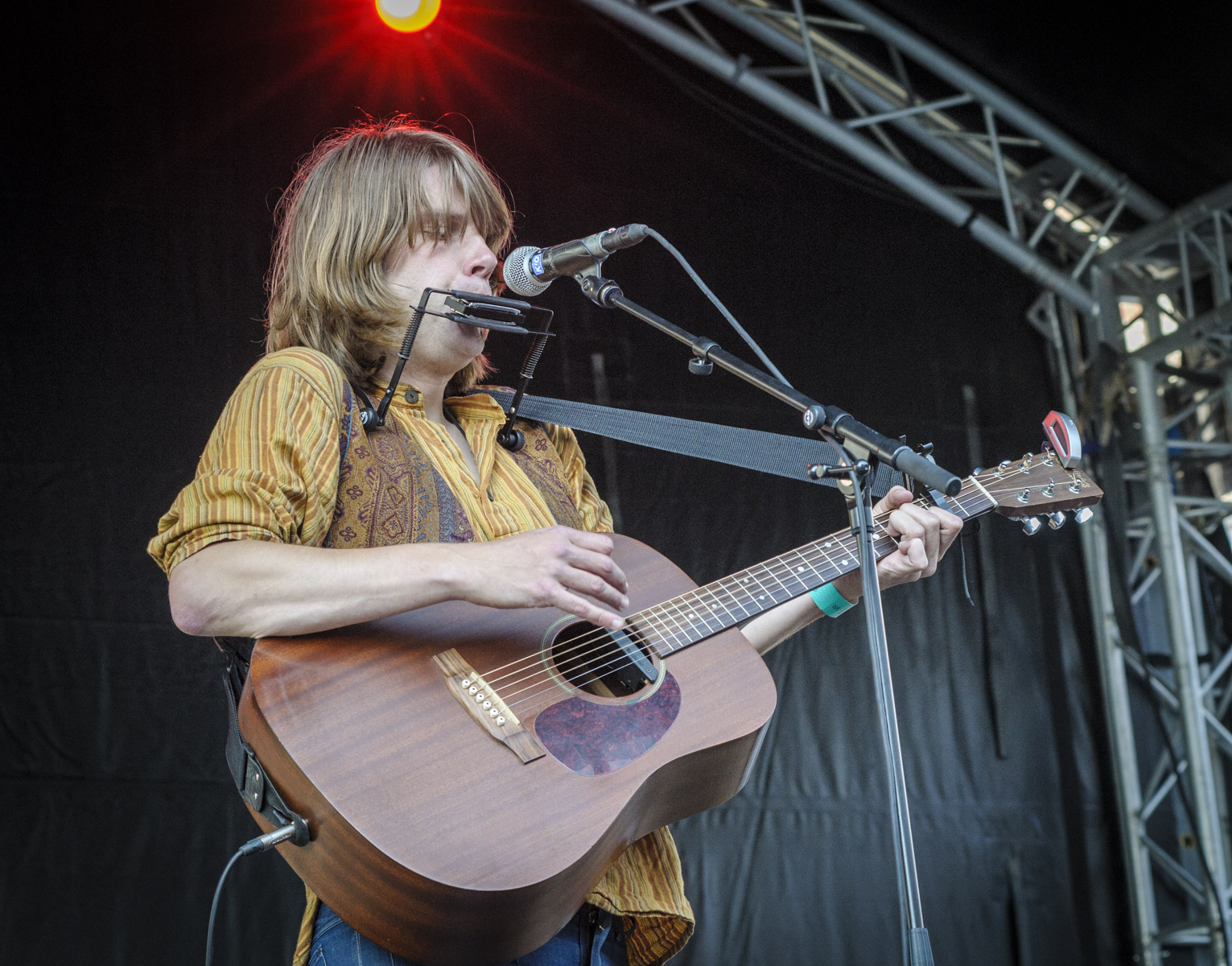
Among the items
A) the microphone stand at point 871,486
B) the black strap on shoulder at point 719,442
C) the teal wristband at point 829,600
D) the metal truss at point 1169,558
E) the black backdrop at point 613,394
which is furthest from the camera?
the metal truss at point 1169,558

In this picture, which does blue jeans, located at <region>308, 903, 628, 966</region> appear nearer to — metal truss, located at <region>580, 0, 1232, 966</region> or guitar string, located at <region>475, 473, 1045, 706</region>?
guitar string, located at <region>475, 473, 1045, 706</region>

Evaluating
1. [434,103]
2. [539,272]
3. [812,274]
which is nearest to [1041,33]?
[812,274]

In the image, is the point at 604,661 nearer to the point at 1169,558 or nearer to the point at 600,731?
the point at 600,731

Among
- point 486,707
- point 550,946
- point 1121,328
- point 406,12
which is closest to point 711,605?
point 486,707

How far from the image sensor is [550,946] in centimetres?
163

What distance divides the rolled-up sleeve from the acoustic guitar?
0.57 ft

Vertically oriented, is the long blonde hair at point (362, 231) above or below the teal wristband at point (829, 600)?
above

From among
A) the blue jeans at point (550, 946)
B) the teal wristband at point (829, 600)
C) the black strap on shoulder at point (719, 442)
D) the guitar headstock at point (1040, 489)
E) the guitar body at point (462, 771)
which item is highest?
the black strap on shoulder at point (719, 442)

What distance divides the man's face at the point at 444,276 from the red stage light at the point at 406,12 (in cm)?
194

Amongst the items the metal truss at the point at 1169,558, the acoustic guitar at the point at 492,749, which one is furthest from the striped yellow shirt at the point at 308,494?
the metal truss at the point at 1169,558

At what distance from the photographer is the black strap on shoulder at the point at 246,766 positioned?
1470 millimetres

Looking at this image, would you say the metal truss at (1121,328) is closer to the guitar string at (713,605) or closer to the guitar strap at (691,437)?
the guitar strap at (691,437)

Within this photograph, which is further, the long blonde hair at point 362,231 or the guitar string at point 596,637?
the long blonde hair at point 362,231

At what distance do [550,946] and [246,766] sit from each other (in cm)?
52
